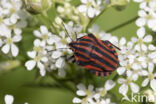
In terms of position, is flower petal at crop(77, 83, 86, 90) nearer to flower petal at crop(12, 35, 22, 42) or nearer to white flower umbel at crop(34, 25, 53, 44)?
white flower umbel at crop(34, 25, 53, 44)

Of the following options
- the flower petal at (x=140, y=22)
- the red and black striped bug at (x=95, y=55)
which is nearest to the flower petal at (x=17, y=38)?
the red and black striped bug at (x=95, y=55)

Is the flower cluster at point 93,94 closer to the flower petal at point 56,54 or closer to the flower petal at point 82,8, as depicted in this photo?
the flower petal at point 56,54

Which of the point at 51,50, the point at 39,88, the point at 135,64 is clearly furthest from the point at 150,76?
the point at 39,88

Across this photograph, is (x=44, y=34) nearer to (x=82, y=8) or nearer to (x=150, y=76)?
(x=82, y=8)

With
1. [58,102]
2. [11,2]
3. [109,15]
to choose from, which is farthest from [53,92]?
[11,2]

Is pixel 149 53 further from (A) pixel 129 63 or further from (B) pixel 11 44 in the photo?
(B) pixel 11 44

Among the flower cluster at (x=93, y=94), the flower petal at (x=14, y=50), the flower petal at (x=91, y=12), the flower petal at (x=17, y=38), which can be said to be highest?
the flower petal at (x=91, y=12)

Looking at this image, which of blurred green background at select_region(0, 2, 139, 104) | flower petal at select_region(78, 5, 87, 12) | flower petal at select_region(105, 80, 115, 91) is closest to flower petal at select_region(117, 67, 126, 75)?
flower petal at select_region(105, 80, 115, 91)
